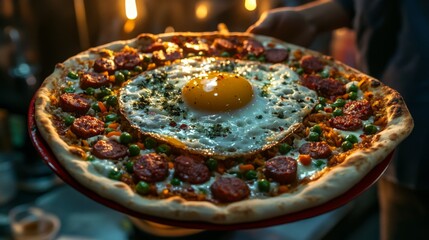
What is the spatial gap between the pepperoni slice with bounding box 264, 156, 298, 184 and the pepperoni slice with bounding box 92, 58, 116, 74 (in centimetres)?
119

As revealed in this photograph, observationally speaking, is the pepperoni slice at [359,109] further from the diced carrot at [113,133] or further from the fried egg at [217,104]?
the diced carrot at [113,133]

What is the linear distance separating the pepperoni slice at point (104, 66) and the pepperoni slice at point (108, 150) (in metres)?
0.71

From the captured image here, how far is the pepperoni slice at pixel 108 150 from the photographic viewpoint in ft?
8.30

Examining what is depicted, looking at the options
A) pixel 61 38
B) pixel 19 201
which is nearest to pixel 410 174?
pixel 19 201

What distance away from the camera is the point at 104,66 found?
3.19 meters

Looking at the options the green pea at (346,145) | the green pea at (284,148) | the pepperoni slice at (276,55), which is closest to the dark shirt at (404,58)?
the pepperoni slice at (276,55)

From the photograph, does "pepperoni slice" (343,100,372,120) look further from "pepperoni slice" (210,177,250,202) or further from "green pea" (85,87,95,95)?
"green pea" (85,87,95,95)

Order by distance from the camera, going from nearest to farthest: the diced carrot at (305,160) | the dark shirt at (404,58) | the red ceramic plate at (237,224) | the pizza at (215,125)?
the red ceramic plate at (237,224) → the pizza at (215,125) → the diced carrot at (305,160) → the dark shirt at (404,58)

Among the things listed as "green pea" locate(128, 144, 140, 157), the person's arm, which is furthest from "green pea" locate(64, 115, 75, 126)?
the person's arm

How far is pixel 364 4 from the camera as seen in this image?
4035 millimetres

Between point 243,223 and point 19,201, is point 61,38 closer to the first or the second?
point 19,201

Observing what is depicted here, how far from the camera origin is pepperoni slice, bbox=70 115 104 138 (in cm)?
266

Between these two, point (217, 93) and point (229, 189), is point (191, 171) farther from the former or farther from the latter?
point (217, 93)

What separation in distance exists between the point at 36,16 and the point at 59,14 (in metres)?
0.25
